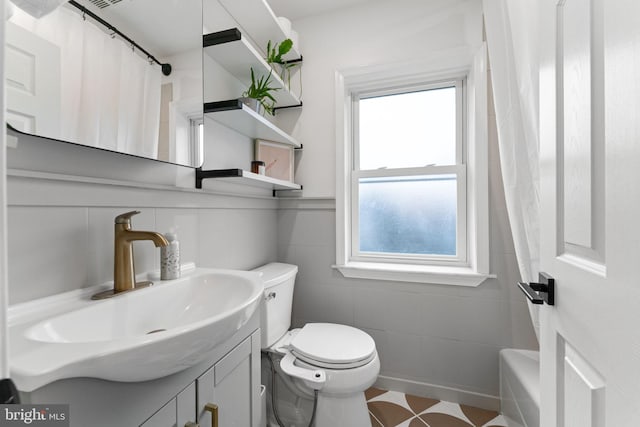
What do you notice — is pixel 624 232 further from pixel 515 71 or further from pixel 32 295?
pixel 32 295

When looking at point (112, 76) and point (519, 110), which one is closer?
point (112, 76)

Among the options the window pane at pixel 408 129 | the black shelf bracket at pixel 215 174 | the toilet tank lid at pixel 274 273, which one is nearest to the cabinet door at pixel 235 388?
the toilet tank lid at pixel 274 273

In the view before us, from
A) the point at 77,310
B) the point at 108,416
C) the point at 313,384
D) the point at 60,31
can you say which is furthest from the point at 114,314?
the point at 313,384

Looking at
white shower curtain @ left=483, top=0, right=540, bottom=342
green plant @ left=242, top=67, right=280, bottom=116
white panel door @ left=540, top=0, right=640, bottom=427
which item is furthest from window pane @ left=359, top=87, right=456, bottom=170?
white panel door @ left=540, top=0, right=640, bottom=427

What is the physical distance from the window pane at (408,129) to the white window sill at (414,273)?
2.00 ft

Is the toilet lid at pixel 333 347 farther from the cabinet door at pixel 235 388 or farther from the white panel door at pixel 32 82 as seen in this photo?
the white panel door at pixel 32 82

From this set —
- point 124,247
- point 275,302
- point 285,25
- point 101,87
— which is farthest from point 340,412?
point 285,25

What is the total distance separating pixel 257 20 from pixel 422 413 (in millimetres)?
2133

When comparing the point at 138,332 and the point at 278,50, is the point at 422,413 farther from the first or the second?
the point at 278,50

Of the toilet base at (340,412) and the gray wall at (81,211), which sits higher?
the gray wall at (81,211)

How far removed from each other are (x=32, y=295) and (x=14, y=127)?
1.16ft

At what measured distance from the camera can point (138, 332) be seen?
70 cm

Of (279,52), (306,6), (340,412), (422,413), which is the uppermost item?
(306,6)

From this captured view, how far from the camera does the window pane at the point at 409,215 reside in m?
1.62
